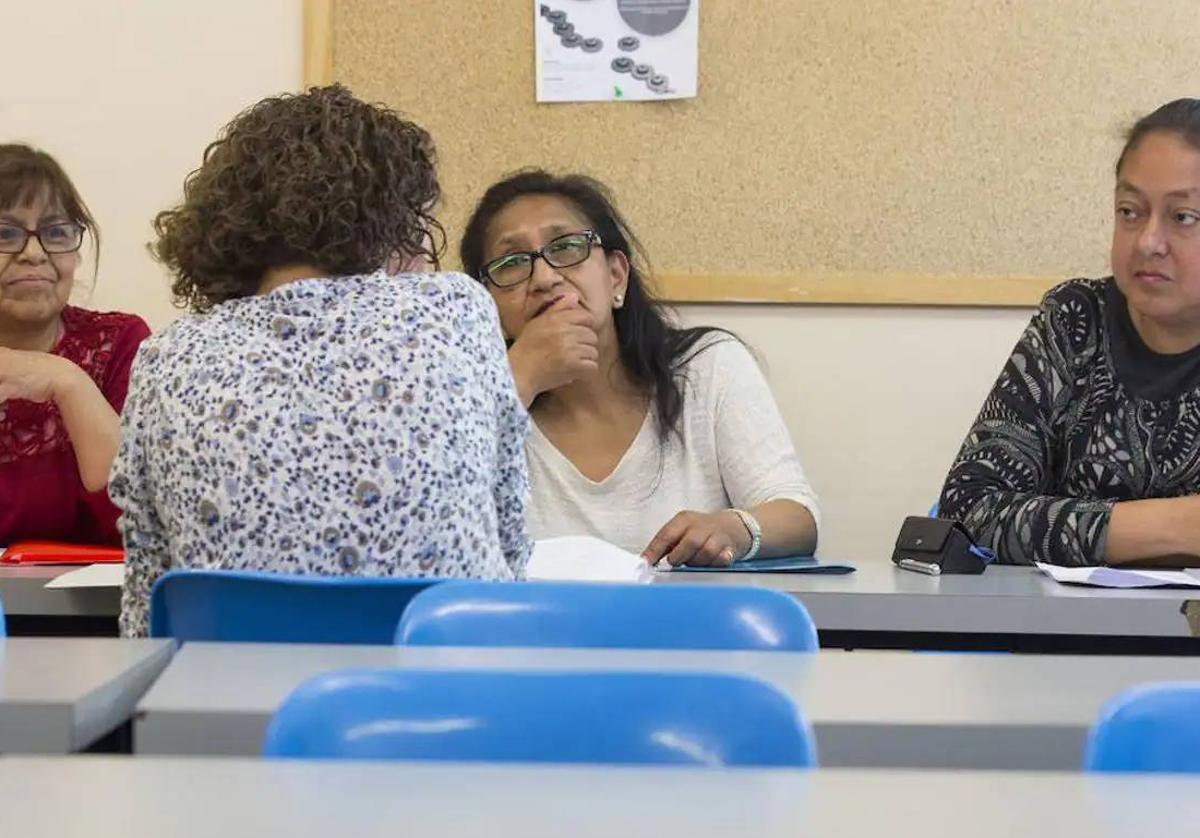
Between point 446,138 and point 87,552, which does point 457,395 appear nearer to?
point 87,552

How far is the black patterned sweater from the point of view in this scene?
2.30 m

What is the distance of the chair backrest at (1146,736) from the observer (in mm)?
890

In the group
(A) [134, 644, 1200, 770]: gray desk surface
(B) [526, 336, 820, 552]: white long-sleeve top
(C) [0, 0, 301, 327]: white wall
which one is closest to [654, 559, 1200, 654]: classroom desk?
(A) [134, 644, 1200, 770]: gray desk surface

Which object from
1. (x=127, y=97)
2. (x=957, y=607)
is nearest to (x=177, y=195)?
→ (x=127, y=97)

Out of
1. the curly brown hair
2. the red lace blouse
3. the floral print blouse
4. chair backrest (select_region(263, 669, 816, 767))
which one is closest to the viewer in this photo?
chair backrest (select_region(263, 669, 816, 767))

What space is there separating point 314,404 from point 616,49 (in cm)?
172

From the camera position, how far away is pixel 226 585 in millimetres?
1438

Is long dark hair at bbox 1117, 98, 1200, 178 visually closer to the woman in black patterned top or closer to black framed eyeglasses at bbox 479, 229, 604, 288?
the woman in black patterned top

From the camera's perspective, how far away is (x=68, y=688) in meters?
1.00

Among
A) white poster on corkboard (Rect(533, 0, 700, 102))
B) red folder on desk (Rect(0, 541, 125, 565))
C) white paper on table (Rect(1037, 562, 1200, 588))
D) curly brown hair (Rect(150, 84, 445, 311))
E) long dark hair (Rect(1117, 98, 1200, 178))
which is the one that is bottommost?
red folder on desk (Rect(0, 541, 125, 565))

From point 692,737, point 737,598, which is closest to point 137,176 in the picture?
point 737,598

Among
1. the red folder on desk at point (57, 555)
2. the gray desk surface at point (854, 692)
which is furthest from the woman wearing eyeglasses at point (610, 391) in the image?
the gray desk surface at point (854, 692)

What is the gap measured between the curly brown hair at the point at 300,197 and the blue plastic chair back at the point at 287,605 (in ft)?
1.52

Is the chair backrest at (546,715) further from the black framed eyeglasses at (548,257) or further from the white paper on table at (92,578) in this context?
the black framed eyeglasses at (548,257)
